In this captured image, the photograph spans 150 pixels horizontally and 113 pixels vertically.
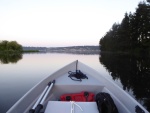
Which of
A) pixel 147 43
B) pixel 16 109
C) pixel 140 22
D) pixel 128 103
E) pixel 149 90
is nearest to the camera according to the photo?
pixel 16 109

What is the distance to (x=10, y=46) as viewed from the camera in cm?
8300

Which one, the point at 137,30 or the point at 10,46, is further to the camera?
the point at 10,46

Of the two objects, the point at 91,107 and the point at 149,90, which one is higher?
the point at 91,107

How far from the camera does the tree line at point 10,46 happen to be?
83.0 metres

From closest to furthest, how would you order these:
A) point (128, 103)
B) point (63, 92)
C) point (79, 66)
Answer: point (128, 103)
point (63, 92)
point (79, 66)

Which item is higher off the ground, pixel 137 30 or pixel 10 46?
pixel 137 30

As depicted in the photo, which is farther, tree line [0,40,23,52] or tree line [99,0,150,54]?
tree line [0,40,23,52]

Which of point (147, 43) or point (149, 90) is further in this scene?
point (147, 43)

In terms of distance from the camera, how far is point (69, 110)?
3.02 metres

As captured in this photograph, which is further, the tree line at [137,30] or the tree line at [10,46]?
the tree line at [10,46]

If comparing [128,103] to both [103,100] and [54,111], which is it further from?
[54,111]

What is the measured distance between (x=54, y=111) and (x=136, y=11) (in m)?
40.0

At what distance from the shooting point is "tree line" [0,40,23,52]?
8300cm

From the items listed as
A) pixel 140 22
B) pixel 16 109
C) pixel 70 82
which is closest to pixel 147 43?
pixel 140 22
